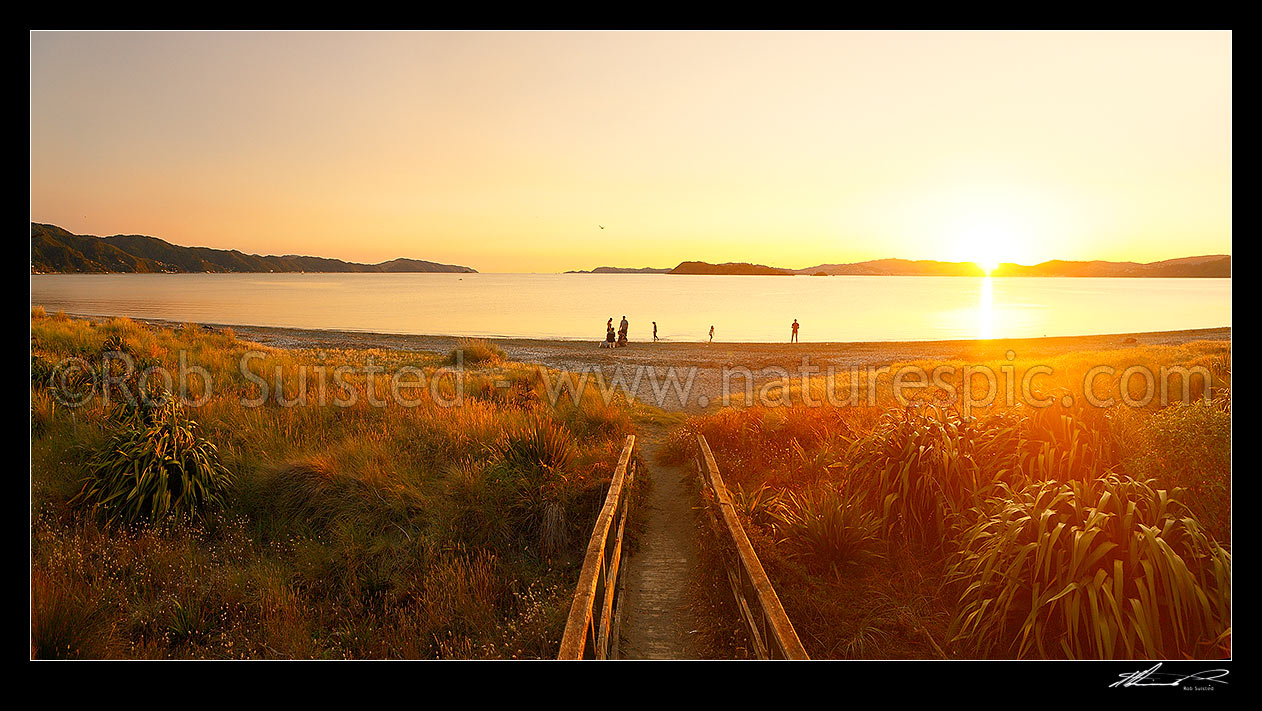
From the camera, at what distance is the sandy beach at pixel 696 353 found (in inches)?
818

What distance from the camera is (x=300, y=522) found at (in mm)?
6965

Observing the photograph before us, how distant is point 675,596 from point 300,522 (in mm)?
4838

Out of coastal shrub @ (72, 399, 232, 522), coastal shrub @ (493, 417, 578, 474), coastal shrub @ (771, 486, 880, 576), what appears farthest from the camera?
coastal shrub @ (493, 417, 578, 474)

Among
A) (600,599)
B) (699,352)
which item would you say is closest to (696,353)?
(699,352)

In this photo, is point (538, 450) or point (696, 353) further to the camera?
point (696, 353)

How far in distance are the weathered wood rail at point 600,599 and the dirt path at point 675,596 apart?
16 centimetres

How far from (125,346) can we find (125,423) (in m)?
7.96

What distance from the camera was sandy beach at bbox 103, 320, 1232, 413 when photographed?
68.1 ft

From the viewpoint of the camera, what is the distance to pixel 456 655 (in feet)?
15.4

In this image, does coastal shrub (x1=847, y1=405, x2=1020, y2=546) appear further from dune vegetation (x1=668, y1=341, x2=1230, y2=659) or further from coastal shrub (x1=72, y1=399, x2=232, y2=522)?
coastal shrub (x1=72, y1=399, x2=232, y2=522)
